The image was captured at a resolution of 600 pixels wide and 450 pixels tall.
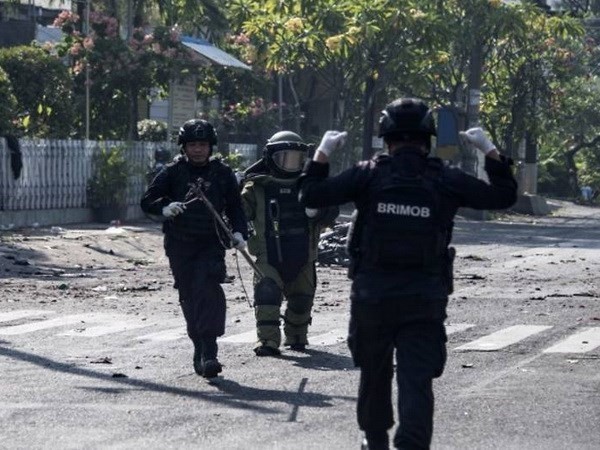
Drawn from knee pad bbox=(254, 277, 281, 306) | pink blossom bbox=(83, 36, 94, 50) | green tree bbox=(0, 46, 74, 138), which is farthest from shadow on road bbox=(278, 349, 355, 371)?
pink blossom bbox=(83, 36, 94, 50)

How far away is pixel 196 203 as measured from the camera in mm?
10984

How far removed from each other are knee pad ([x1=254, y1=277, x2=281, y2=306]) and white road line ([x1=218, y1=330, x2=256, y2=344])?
42.1 inches

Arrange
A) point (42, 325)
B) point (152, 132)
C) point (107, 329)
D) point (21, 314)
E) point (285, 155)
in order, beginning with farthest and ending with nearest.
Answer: point (152, 132) < point (21, 314) < point (42, 325) < point (107, 329) < point (285, 155)

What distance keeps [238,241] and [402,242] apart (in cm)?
402

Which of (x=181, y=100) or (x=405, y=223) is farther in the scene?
(x=181, y=100)

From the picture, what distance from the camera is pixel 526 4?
134 feet

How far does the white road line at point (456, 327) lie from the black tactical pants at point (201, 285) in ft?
11.6

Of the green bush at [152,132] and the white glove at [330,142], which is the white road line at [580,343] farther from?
the green bush at [152,132]

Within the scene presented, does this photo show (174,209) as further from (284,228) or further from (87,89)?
(87,89)

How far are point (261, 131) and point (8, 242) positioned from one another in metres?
17.6

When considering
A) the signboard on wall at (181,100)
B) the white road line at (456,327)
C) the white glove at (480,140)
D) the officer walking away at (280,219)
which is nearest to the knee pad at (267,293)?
the officer walking away at (280,219)

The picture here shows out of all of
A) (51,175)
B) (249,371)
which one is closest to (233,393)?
(249,371)

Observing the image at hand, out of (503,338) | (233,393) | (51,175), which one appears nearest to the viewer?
(233,393)

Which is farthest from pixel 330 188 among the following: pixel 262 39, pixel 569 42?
pixel 569 42
